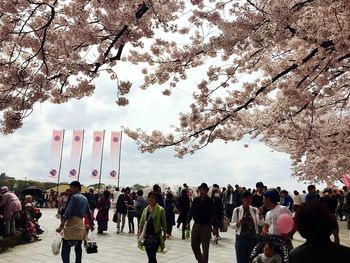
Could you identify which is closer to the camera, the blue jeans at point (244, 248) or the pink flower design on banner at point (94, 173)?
the blue jeans at point (244, 248)

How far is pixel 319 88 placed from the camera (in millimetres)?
9164

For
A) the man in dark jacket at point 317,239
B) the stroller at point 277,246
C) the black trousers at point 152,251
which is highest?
the man in dark jacket at point 317,239

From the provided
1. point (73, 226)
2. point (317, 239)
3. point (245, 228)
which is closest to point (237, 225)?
point (245, 228)

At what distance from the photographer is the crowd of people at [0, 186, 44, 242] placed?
9.90 meters

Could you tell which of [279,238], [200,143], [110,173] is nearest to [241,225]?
[279,238]

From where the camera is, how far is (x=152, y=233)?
636cm

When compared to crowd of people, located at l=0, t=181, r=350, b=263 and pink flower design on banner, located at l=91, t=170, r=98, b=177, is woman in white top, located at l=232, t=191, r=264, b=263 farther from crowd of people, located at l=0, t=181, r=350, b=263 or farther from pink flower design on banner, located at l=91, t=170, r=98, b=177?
pink flower design on banner, located at l=91, t=170, r=98, b=177

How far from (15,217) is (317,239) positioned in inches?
428

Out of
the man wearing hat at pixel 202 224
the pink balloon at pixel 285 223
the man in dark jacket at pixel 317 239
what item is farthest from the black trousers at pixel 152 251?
the man in dark jacket at pixel 317 239

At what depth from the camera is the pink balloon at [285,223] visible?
4.51m

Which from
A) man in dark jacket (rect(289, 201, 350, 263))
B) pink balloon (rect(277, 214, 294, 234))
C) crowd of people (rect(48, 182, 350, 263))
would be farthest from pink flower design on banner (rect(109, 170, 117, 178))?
man in dark jacket (rect(289, 201, 350, 263))

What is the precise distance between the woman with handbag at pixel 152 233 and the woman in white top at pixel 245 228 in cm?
140

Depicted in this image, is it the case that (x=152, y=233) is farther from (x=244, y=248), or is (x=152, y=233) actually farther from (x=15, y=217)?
(x=15, y=217)

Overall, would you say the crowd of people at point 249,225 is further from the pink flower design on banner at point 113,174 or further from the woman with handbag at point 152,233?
the pink flower design on banner at point 113,174
